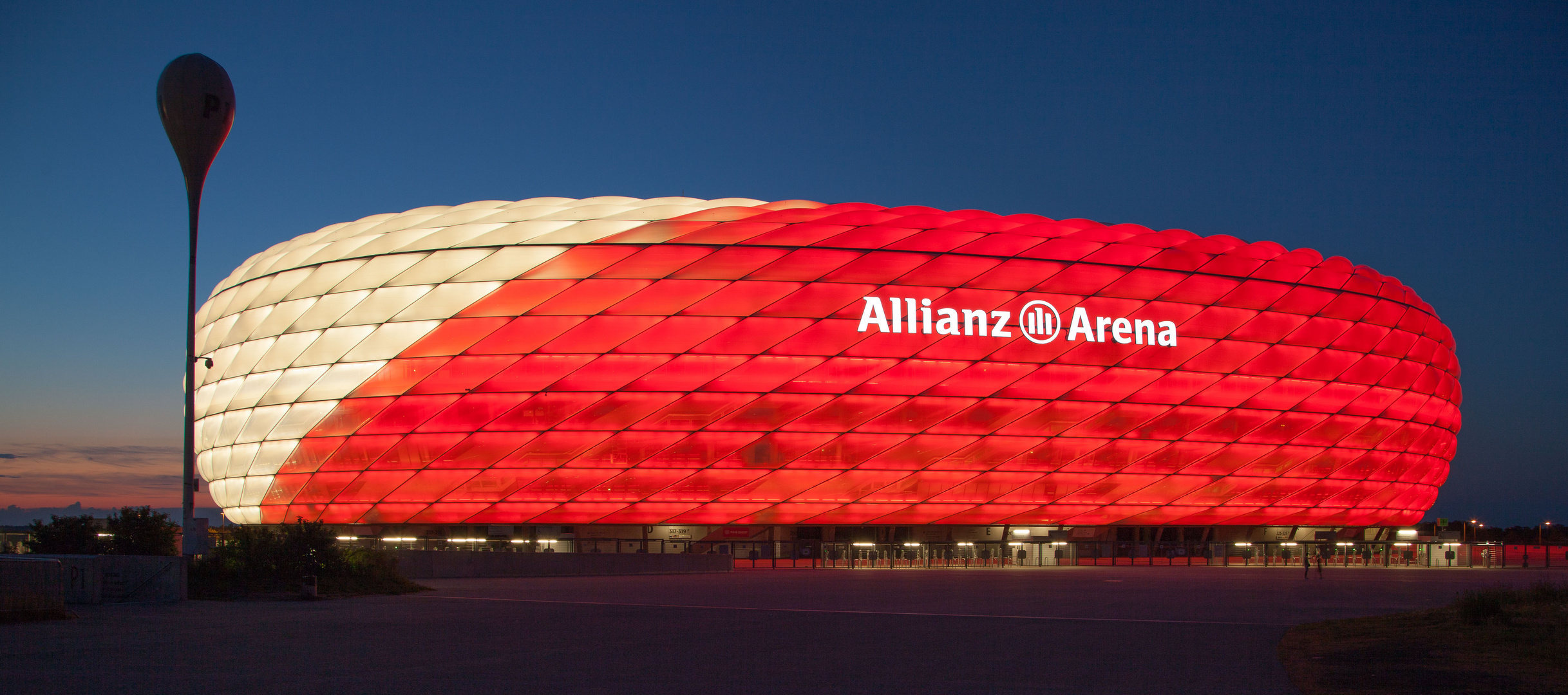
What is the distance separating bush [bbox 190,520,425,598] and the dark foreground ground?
1.21 meters

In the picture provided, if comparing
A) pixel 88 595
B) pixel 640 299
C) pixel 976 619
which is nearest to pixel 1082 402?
pixel 640 299

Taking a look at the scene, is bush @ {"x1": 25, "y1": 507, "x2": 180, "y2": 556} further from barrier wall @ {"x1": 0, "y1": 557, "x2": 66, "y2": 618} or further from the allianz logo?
the allianz logo

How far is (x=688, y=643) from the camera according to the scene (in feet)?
40.9

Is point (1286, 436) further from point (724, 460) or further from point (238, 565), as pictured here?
point (238, 565)

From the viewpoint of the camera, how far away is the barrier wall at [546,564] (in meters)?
27.0

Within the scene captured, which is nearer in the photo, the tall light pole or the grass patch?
the grass patch

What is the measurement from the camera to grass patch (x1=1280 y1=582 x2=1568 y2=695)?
29.5 ft

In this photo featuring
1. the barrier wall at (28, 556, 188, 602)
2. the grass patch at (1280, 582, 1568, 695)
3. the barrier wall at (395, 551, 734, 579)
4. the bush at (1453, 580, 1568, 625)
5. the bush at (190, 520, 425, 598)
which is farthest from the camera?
the barrier wall at (395, 551, 734, 579)

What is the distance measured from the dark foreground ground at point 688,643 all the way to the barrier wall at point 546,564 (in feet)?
17.1

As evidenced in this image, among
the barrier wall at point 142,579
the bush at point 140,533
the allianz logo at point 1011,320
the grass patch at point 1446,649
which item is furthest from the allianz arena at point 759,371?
the grass patch at point 1446,649

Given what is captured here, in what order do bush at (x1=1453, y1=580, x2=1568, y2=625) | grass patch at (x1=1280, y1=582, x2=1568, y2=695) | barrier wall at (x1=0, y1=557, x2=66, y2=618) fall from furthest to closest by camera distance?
barrier wall at (x1=0, y1=557, x2=66, y2=618), bush at (x1=1453, y1=580, x2=1568, y2=625), grass patch at (x1=1280, y1=582, x2=1568, y2=695)

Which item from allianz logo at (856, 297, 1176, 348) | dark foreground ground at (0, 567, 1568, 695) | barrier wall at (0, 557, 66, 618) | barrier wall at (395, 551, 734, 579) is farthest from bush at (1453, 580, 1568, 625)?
allianz logo at (856, 297, 1176, 348)

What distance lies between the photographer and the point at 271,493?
1613 inches

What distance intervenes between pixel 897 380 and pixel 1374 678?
29.3 meters
